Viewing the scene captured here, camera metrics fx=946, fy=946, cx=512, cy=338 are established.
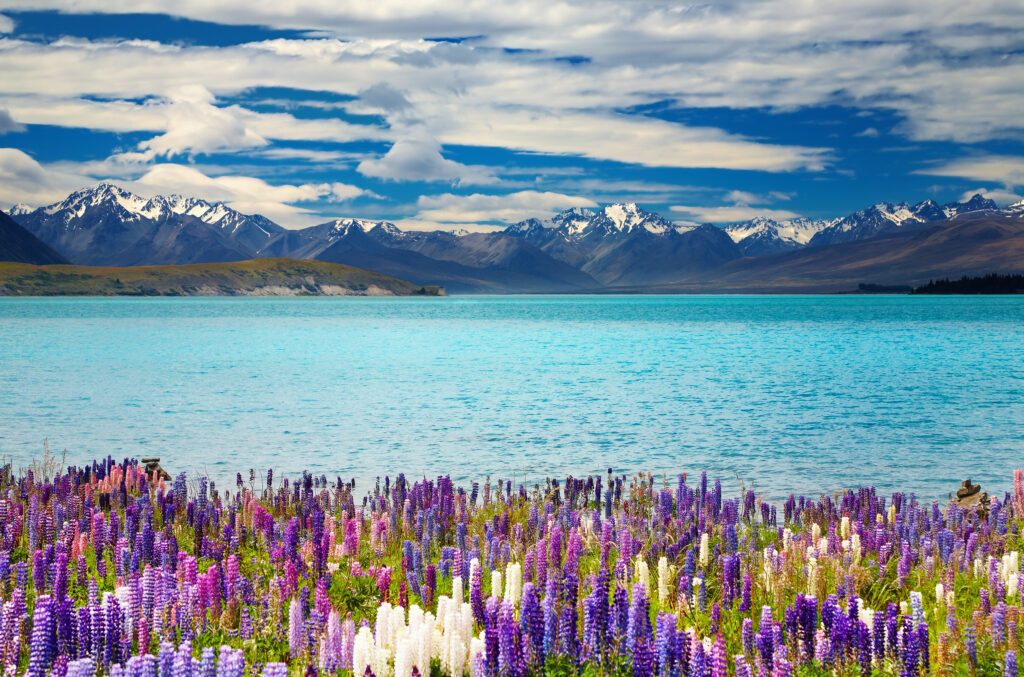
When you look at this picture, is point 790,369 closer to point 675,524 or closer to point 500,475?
point 500,475

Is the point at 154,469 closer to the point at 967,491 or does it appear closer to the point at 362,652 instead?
the point at 362,652

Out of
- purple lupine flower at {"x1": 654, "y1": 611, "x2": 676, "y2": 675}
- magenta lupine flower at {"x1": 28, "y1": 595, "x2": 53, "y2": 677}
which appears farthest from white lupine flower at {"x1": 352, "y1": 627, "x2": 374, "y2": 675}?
magenta lupine flower at {"x1": 28, "y1": 595, "x2": 53, "y2": 677}

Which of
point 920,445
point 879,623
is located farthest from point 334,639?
point 920,445

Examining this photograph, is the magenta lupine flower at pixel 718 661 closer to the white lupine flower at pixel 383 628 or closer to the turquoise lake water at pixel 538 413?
the white lupine flower at pixel 383 628

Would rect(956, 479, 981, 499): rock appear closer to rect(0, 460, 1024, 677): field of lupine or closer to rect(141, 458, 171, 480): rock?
rect(0, 460, 1024, 677): field of lupine

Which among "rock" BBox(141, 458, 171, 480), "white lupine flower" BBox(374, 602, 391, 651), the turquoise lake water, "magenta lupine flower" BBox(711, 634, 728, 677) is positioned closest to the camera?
"magenta lupine flower" BBox(711, 634, 728, 677)

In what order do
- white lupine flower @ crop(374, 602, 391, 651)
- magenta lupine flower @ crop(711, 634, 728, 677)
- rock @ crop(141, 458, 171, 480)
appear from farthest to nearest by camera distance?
rock @ crop(141, 458, 171, 480)
white lupine flower @ crop(374, 602, 391, 651)
magenta lupine flower @ crop(711, 634, 728, 677)

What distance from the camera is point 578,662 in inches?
345

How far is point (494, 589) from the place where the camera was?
9.98 meters

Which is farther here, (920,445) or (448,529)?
(920,445)

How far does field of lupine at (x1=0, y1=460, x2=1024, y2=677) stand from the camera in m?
8.41

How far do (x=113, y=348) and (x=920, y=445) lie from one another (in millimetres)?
74966

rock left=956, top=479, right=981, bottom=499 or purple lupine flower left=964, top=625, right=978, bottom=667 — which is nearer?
purple lupine flower left=964, top=625, right=978, bottom=667

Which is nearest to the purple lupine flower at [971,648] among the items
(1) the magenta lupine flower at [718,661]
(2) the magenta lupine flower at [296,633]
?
(1) the magenta lupine flower at [718,661]
